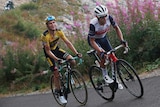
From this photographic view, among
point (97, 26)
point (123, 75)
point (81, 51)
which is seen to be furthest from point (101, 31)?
point (81, 51)

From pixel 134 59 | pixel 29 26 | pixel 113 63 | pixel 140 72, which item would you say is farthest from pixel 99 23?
pixel 29 26

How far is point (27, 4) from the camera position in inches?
1250

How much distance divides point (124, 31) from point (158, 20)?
45.1 inches

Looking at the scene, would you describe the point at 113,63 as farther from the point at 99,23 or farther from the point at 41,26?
the point at 41,26

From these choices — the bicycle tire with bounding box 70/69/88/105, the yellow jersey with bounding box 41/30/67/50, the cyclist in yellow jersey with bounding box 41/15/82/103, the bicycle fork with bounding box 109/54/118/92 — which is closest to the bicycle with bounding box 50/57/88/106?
the bicycle tire with bounding box 70/69/88/105

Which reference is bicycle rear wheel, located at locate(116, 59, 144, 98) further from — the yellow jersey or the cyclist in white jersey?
the yellow jersey

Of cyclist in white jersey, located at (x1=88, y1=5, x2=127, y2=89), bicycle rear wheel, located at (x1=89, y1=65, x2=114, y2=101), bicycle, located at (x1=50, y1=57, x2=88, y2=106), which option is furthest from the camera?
bicycle, located at (x1=50, y1=57, x2=88, y2=106)

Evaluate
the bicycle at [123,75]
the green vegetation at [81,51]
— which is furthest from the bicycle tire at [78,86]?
the green vegetation at [81,51]

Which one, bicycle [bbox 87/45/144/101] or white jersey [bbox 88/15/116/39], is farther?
white jersey [bbox 88/15/116/39]

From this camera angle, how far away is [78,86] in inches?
330

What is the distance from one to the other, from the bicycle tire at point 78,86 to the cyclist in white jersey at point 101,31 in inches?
23.1

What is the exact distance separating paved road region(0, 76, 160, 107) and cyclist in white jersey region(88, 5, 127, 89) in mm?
447

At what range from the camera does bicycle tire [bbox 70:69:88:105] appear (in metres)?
8.21

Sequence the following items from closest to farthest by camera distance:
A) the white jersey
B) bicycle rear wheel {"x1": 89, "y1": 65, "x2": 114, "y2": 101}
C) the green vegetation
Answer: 1. the white jersey
2. bicycle rear wheel {"x1": 89, "y1": 65, "x2": 114, "y2": 101}
3. the green vegetation
